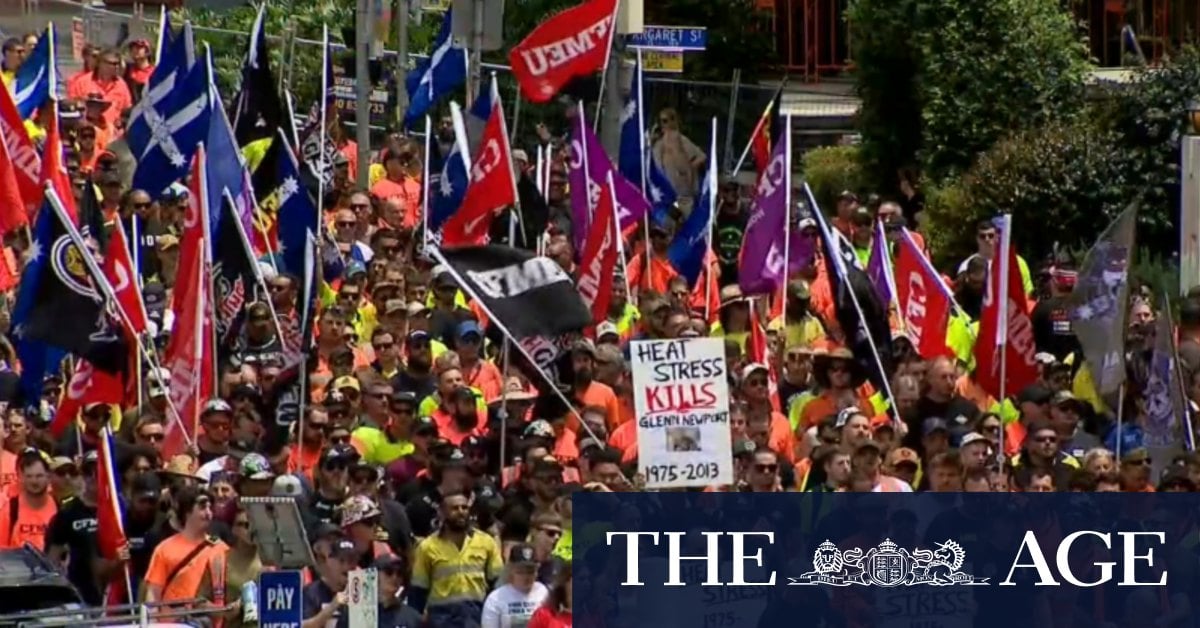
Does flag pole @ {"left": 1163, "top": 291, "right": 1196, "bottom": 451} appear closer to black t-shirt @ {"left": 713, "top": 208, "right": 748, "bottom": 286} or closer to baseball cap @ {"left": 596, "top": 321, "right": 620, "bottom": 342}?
baseball cap @ {"left": 596, "top": 321, "right": 620, "bottom": 342}

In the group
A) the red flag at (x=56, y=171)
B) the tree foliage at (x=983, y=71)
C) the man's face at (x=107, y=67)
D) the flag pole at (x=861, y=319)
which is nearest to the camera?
the flag pole at (x=861, y=319)

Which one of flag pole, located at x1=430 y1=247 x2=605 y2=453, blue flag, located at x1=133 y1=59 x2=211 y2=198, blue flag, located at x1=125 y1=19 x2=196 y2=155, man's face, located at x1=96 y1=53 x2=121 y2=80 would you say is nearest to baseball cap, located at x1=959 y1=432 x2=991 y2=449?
flag pole, located at x1=430 y1=247 x2=605 y2=453

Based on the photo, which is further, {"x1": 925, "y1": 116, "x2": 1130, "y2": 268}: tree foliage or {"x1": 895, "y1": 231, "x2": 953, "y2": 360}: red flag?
{"x1": 925, "y1": 116, "x2": 1130, "y2": 268}: tree foliage

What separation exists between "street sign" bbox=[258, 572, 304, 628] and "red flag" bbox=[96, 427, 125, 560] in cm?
238

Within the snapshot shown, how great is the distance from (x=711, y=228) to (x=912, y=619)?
29.1 ft

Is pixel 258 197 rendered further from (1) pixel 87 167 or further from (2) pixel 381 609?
(2) pixel 381 609

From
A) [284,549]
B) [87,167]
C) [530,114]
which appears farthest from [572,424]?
[530,114]

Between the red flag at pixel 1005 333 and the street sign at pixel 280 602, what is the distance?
19.8ft

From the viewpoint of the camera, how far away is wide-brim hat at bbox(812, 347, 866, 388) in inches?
852

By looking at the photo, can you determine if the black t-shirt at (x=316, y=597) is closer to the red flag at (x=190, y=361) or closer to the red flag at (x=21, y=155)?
the red flag at (x=190, y=361)

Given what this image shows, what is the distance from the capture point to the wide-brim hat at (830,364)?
21.6 metres

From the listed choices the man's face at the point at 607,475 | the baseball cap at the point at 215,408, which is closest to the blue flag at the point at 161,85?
the baseball cap at the point at 215,408

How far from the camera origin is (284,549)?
17.6 m

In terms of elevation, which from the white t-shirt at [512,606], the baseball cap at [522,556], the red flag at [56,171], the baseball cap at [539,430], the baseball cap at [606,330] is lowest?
the white t-shirt at [512,606]
